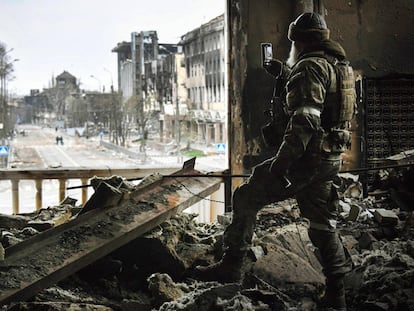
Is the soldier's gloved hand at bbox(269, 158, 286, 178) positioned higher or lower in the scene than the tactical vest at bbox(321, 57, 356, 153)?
lower

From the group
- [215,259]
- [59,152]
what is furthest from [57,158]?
[215,259]

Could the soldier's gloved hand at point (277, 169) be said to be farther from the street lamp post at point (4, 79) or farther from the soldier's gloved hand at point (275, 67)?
the street lamp post at point (4, 79)

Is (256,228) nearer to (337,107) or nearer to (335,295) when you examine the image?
(335,295)

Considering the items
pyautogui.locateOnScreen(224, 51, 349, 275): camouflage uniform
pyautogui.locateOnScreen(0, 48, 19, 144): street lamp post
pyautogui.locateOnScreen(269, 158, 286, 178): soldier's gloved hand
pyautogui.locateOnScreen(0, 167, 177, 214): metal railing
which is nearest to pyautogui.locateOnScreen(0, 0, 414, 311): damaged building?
pyautogui.locateOnScreen(224, 51, 349, 275): camouflage uniform

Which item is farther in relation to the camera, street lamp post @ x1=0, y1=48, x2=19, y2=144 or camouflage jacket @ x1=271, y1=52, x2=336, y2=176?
street lamp post @ x1=0, y1=48, x2=19, y2=144

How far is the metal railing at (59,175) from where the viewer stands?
4703 millimetres

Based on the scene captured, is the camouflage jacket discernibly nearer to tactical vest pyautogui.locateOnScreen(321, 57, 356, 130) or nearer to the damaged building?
tactical vest pyautogui.locateOnScreen(321, 57, 356, 130)

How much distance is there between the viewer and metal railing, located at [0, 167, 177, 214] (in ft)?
15.4

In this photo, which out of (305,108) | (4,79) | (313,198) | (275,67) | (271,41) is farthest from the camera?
(4,79)

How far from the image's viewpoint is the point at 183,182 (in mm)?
3895

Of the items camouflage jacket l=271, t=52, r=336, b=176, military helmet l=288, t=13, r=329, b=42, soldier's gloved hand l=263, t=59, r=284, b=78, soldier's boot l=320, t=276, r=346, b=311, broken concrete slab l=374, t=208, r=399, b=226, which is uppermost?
military helmet l=288, t=13, r=329, b=42

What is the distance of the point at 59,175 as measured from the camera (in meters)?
4.80

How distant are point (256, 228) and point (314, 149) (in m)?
1.68

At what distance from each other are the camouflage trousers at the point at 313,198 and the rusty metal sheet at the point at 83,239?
75cm
